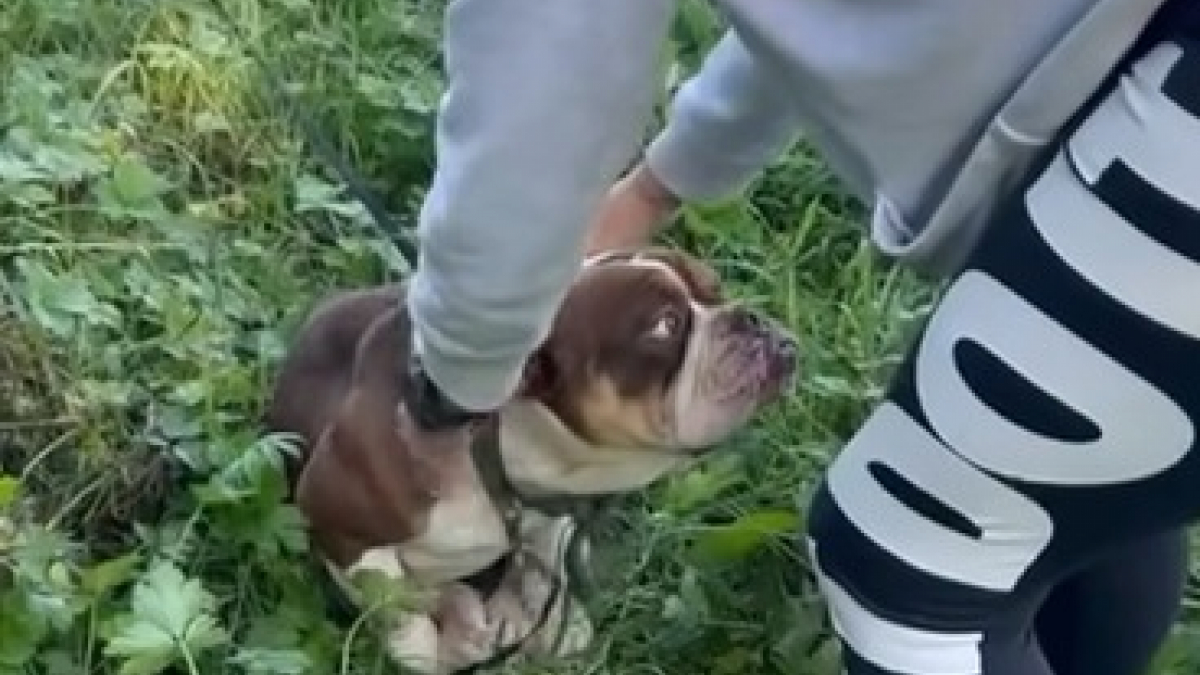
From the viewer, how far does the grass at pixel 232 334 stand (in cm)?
164

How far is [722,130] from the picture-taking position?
1.57m

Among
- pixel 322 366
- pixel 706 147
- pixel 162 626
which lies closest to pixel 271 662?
pixel 162 626

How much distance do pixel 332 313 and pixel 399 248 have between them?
23 centimetres

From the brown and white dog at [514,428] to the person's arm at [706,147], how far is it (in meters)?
0.03

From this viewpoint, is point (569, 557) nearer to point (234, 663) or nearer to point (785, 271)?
point (234, 663)

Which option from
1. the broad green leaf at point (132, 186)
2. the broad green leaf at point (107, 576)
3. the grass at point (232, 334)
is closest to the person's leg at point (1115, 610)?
the grass at point (232, 334)

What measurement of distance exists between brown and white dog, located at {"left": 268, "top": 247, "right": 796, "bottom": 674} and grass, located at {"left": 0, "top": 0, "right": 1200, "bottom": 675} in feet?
0.14

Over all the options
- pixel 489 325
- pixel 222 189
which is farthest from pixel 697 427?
pixel 222 189

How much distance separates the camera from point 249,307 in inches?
75.0

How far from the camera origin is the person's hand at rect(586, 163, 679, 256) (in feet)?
5.37

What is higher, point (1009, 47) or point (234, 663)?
point (1009, 47)

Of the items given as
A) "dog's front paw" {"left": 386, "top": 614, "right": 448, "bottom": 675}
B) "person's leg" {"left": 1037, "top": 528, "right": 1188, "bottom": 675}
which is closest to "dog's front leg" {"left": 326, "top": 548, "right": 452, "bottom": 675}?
"dog's front paw" {"left": 386, "top": 614, "right": 448, "bottom": 675}

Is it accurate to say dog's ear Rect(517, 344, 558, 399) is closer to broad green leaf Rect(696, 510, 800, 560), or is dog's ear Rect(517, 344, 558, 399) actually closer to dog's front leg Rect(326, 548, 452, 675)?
dog's front leg Rect(326, 548, 452, 675)

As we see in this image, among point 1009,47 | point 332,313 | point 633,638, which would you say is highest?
point 1009,47
